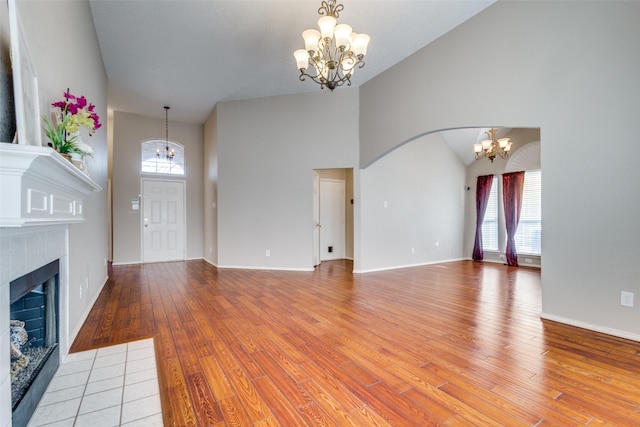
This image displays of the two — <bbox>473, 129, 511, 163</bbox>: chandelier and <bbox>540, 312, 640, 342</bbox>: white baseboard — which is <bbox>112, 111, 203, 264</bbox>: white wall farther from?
<bbox>540, 312, 640, 342</bbox>: white baseboard

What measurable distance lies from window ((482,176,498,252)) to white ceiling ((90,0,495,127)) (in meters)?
4.41

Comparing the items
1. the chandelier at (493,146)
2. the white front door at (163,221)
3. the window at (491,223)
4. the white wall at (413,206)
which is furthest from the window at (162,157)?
the window at (491,223)

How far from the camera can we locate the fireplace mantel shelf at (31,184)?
103 centimetres

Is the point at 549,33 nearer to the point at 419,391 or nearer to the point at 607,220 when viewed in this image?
the point at 607,220

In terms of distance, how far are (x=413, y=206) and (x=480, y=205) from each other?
2.09 m

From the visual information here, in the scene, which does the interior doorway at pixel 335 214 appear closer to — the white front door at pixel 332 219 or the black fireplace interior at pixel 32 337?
the white front door at pixel 332 219

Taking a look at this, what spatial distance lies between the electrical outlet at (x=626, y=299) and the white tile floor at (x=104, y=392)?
3814 mm

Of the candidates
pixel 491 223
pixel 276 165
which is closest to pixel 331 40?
pixel 276 165

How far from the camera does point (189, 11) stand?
11.5 ft

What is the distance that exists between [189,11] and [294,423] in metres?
4.26

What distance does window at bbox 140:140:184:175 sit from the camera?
7.14 m

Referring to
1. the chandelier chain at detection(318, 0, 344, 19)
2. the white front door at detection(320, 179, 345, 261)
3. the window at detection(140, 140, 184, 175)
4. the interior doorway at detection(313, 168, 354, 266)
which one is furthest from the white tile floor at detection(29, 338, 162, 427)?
the window at detection(140, 140, 184, 175)

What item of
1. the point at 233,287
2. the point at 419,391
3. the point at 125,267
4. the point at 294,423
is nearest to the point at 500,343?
the point at 419,391

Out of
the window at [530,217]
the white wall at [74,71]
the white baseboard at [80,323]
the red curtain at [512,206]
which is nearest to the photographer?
the white wall at [74,71]
